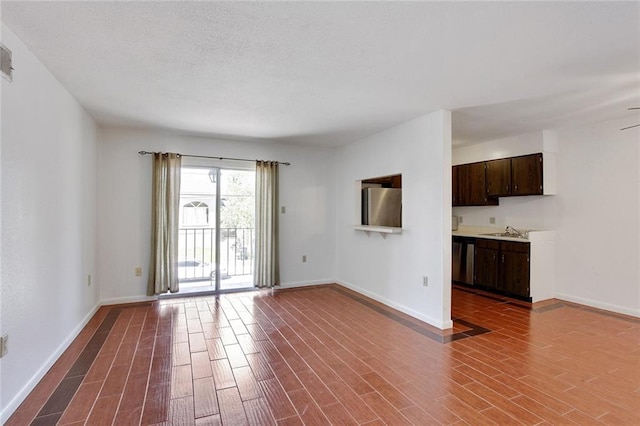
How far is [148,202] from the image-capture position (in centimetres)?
459

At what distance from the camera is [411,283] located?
13.1 ft

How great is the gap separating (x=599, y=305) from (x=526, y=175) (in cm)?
195

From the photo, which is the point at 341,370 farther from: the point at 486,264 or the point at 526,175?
the point at 526,175

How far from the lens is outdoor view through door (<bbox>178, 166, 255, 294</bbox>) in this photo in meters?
4.95

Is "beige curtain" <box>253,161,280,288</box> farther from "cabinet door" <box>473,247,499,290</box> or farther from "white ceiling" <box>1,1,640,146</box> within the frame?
"cabinet door" <box>473,247,499,290</box>

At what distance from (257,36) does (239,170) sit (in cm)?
325

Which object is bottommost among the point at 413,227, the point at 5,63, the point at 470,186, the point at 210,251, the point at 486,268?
the point at 486,268

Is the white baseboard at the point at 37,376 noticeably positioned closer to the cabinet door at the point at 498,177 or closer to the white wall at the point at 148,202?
the white wall at the point at 148,202

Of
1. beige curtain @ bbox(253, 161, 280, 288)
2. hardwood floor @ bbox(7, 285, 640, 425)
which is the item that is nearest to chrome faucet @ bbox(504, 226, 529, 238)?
hardwood floor @ bbox(7, 285, 640, 425)

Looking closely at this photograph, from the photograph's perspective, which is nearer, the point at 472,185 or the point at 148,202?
the point at 148,202

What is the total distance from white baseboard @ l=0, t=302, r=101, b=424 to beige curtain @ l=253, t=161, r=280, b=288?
2.29m

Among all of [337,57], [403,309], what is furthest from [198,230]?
[337,57]

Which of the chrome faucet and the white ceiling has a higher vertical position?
the white ceiling

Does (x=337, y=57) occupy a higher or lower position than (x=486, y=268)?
higher
